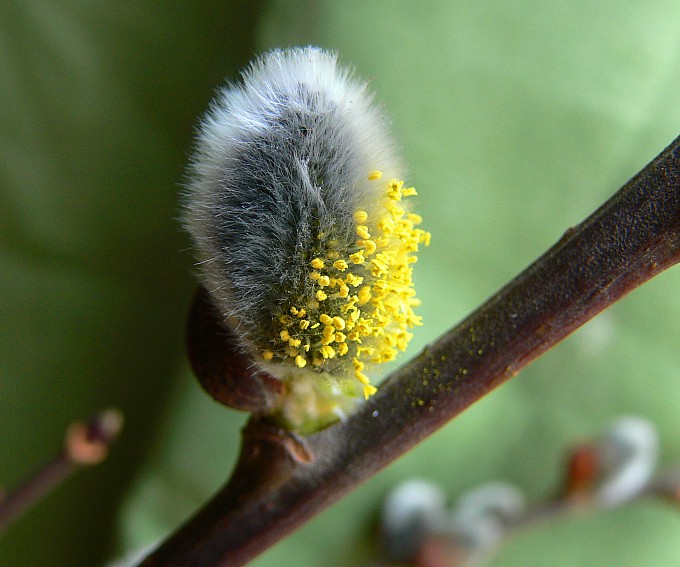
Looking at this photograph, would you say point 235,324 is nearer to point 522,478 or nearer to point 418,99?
point 418,99

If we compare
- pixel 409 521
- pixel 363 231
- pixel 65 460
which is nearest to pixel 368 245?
pixel 363 231

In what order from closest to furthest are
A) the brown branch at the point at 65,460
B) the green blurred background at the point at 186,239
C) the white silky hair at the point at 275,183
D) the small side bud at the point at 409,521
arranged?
the white silky hair at the point at 275,183 → the brown branch at the point at 65,460 → the green blurred background at the point at 186,239 → the small side bud at the point at 409,521

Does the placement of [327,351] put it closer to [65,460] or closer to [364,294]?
[364,294]

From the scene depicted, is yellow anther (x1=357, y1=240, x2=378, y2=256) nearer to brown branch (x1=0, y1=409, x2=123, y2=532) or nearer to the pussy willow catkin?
the pussy willow catkin

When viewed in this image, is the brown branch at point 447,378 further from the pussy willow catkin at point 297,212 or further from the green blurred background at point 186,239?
the green blurred background at point 186,239

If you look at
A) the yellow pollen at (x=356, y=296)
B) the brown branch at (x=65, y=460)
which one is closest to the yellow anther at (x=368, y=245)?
the yellow pollen at (x=356, y=296)

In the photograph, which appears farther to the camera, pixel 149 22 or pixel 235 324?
pixel 149 22

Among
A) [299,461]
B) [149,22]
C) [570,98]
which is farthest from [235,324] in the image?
[570,98]
